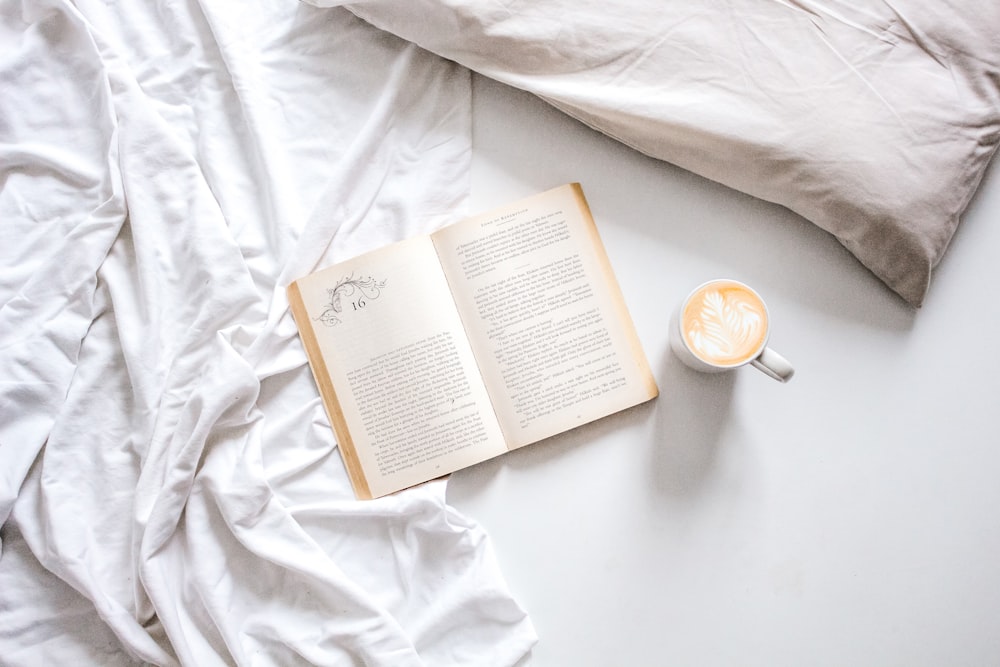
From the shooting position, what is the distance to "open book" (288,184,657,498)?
765 mm

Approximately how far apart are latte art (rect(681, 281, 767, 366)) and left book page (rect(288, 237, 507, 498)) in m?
0.23

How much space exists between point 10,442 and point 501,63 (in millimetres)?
641

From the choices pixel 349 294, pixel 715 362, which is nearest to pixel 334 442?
pixel 349 294

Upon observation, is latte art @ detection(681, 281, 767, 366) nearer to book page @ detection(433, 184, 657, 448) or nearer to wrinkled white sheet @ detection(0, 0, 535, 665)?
book page @ detection(433, 184, 657, 448)

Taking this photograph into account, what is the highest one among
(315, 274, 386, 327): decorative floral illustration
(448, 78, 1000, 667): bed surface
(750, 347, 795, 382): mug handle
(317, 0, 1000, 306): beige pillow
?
(317, 0, 1000, 306): beige pillow

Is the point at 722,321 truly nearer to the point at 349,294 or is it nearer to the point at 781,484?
the point at 781,484

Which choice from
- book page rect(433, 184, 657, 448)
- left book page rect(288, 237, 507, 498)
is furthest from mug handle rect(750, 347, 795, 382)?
left book page rect(288, 237, 507, 498)

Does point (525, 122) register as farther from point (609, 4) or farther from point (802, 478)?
point (802, 478)

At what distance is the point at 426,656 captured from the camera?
729 mm

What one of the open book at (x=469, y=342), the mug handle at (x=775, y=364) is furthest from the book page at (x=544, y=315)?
the mug handle at (x=775, y=364)

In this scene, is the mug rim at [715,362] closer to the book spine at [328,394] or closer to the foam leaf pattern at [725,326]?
the foam leaf pattern at [725,326]

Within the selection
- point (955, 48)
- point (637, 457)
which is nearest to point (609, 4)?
point (955, 48)

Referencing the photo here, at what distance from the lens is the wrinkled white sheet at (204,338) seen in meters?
0.72

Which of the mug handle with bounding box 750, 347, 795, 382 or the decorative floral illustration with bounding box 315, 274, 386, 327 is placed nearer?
the mug handle with bounding box 750, 347, 795, 382
